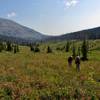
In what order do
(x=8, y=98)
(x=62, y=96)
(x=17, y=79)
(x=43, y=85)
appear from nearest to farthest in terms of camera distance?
(x=8, y=98), (x=62, y=96), (x=43, y=85), (x=17, y=79)

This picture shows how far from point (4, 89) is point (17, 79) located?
343 cm

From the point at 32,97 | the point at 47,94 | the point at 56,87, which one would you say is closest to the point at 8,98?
the point at 32,97

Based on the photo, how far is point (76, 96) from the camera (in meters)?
16.5

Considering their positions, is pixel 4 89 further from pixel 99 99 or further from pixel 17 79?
pixel 99 99

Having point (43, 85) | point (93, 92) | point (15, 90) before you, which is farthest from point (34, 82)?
point (93, 92)

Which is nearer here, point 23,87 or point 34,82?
point 23,87

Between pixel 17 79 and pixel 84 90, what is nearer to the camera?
pixel 84 90

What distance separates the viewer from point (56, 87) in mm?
18047

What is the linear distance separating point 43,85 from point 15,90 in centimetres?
256

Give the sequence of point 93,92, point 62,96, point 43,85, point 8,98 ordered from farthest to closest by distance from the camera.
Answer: point 43,85 → point 93,92 → point 62,96 → point 8,98

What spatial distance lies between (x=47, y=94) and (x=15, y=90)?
1.90m

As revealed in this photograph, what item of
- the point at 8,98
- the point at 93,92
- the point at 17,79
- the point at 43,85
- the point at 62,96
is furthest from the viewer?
the point at 17,79

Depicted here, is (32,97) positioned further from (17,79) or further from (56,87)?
(17,79)

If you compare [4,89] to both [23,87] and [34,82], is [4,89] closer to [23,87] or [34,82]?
[23,87]
